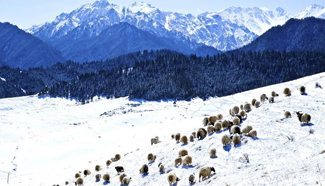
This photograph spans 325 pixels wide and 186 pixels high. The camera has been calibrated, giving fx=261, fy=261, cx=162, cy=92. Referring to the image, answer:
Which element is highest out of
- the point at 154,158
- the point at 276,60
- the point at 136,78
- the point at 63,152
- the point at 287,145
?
the point at 276,60

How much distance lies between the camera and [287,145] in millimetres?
13289

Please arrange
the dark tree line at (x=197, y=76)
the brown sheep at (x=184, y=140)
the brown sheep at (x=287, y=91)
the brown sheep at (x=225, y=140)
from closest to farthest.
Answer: the brown sheep at (x=225, y=140) → the brown sheep at (x=184, y=140) → the brown sheep at (x=287, y=91) → the dark tree line at (x=197, y=76)

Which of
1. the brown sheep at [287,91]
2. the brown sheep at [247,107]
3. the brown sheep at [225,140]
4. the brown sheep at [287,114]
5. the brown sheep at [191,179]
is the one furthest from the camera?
the brown sheep at [287,91]

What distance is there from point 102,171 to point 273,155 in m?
13.0

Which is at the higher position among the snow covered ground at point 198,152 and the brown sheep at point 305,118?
the brown sheep at point 305,118

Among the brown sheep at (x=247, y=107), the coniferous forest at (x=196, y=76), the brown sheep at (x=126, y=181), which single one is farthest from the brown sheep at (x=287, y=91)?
the coniferous forest at (x=196, y=76)

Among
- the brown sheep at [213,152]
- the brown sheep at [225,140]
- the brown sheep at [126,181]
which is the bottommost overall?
the brown sheep at [126,181]

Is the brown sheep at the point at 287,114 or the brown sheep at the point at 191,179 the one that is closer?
the brown sheep at the point at 191,179

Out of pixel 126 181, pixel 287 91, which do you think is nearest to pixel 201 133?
pixel 126 181

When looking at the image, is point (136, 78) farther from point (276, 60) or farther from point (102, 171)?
point (102, 171)

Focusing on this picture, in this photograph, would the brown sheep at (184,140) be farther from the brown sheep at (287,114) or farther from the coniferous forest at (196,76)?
the coniferous forest at (196,76)

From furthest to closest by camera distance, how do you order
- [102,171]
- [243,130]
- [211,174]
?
[102,171]
[243,130]
[211,174]

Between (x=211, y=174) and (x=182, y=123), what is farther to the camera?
(x=182, y=123)

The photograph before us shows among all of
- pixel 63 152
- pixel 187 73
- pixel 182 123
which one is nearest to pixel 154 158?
pixel 182 123
